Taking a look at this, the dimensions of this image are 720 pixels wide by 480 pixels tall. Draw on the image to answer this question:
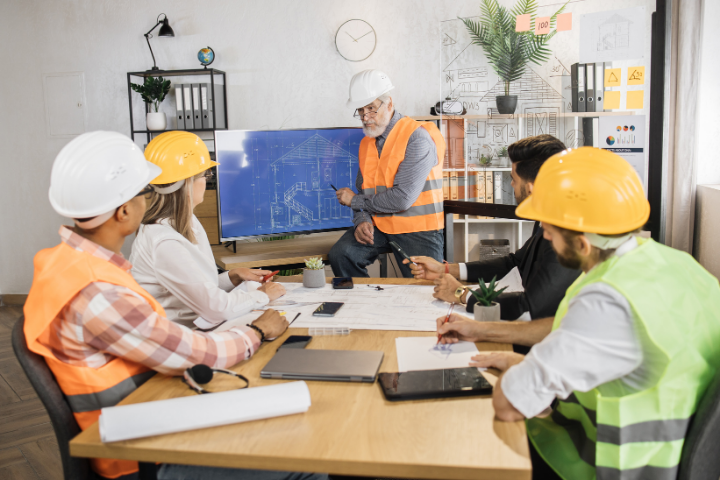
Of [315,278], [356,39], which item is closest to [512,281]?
[315,278]

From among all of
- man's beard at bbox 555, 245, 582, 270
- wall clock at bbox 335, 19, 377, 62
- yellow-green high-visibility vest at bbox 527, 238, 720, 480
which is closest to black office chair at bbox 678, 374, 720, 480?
yellow-green high-visibility vest at bbox 527, 238, 720, 480

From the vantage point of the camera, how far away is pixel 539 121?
10.4 ft

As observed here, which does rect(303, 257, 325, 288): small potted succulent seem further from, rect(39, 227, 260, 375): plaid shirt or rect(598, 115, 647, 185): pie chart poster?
rect(598, 115, 647, 185): pie chart poster

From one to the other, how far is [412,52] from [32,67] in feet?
10.9

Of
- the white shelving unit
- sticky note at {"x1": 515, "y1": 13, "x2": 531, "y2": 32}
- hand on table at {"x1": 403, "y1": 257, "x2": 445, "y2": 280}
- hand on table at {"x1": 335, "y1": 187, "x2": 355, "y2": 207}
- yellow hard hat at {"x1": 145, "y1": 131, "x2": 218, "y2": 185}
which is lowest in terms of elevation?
the white shelving unit

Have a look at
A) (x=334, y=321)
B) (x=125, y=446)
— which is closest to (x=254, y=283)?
(x=334, y=321)

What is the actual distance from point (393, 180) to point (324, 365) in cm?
201

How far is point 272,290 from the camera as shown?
1.98 metres

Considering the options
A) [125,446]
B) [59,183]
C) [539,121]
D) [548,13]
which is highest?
[548,13]

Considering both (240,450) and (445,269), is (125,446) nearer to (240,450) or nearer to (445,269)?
(240,450)

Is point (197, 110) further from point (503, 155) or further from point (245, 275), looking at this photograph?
point (245, 275)

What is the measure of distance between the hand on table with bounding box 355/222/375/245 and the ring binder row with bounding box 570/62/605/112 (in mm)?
1345

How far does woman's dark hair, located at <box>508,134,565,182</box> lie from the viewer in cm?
177

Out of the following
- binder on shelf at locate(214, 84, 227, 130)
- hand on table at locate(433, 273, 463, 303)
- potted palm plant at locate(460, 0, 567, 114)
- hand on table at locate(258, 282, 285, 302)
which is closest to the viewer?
hand on table at locate(433, 273, 463, 303)
